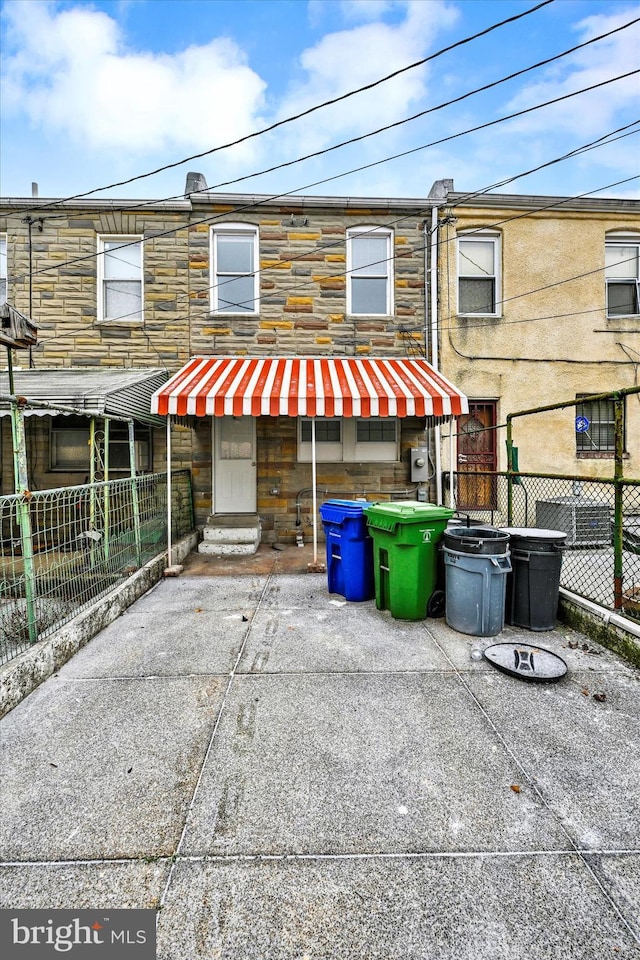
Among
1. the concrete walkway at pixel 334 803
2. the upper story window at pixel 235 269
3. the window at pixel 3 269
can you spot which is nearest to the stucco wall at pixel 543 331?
the upper story window at pixel 235 269

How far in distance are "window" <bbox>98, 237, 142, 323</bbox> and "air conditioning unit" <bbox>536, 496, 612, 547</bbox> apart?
912cm

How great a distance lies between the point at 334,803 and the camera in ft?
7.53

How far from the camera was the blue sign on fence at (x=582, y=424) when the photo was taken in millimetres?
9665

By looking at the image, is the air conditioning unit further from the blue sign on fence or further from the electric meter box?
the electric meter box

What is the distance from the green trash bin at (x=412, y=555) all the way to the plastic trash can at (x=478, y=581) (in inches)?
10.3

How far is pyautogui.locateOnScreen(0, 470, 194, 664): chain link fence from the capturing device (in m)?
3.76

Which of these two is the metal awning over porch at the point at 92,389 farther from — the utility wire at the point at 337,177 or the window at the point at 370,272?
the window at the point at 370,272

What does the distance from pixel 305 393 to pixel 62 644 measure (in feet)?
15.3

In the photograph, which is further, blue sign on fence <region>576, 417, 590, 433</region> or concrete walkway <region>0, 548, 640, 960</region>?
blue sign on fence <region>576, 417, 590, 433</region>

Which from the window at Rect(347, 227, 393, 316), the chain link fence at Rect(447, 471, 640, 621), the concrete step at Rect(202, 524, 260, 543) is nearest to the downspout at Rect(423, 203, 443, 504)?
the chain link fence at Rect(447, 471, 640, 621)

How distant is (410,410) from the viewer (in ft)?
23.2

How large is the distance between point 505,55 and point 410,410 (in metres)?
4.43

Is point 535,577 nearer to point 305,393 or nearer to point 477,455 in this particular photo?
point 305,393

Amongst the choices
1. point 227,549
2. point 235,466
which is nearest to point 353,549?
point 227,549
